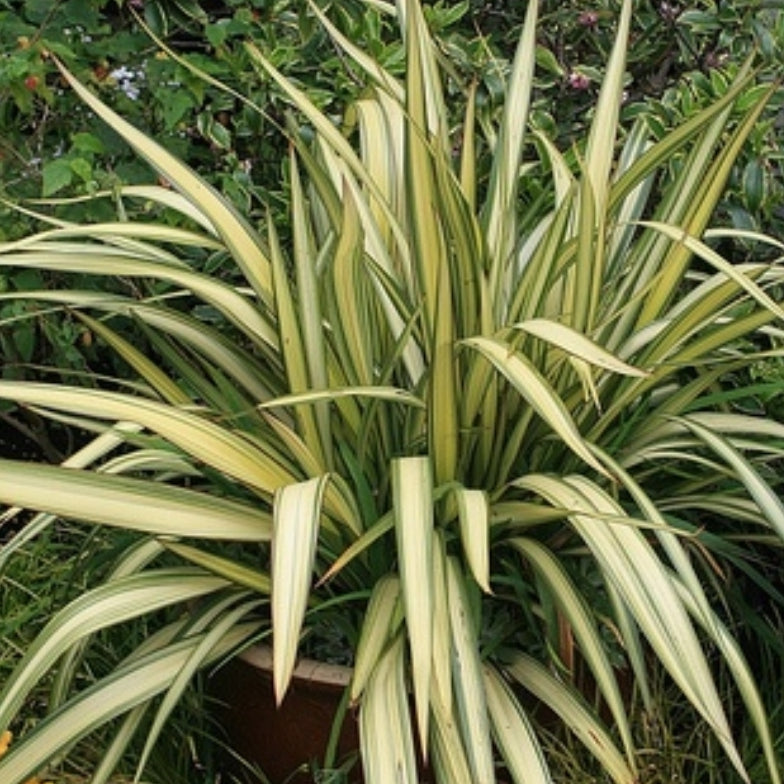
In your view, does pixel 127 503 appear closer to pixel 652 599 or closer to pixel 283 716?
pixel 283 716

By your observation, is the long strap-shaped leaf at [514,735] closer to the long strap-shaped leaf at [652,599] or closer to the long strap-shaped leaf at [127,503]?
the long strap-shaped leaf at [652,599]

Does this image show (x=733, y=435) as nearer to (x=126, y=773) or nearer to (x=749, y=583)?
(x=749, y=583)

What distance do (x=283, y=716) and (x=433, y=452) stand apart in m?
0.43

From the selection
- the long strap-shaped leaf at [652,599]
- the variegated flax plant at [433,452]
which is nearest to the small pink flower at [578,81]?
the variegated flax plant at [433,452]

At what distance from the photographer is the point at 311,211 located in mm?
2410

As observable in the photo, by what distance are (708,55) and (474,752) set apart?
65.9 inches

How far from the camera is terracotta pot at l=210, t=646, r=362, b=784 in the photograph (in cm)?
204

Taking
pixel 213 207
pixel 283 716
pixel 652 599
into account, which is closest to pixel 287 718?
pixel 283 716

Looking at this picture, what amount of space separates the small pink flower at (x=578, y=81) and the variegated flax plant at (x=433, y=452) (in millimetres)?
594

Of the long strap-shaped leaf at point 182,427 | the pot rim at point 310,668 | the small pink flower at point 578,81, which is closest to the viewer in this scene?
the long strap-shaped leaf at point 182,427

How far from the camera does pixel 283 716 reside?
211cm

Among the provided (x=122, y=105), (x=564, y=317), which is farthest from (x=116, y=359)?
(x=564, y=317)

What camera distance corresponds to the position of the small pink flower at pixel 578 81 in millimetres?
2938

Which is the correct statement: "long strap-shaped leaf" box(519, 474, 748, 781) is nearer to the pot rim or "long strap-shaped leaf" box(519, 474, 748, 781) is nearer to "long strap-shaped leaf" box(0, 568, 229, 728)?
the pot rim
